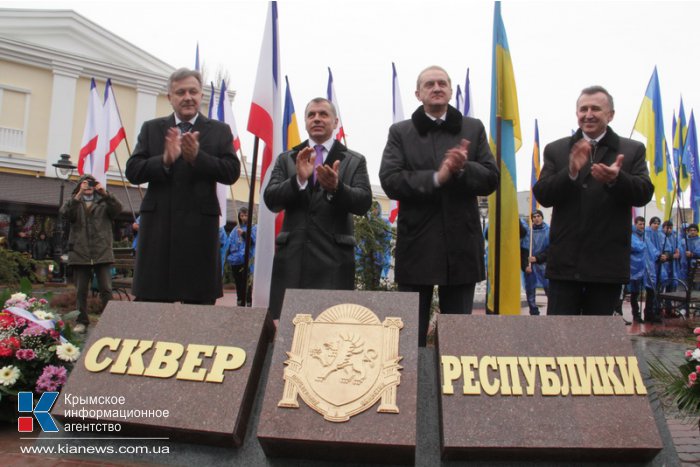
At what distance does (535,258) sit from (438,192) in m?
5.94

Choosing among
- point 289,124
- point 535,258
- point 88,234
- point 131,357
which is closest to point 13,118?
point 88,234

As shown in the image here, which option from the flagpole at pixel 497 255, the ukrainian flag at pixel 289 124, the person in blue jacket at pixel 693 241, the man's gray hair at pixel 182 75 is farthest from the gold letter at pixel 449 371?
the person in blue jacket at pixel 693 241

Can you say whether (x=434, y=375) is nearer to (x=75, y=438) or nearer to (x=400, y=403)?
(x=400, y=403)

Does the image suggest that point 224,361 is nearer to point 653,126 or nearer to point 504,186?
point 504,186

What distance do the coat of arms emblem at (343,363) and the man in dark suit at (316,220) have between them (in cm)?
58

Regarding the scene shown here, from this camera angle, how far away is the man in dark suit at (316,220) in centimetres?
343

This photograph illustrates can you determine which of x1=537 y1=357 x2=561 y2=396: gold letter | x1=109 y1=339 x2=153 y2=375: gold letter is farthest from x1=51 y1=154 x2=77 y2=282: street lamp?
x1=537 y1=357 x2=561 y2=396: gold letter

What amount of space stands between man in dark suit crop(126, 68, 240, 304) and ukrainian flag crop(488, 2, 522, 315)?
195cm

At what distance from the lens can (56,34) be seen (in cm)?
2202

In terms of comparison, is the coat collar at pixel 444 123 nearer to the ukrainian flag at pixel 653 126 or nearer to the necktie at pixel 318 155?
the necktie at pixel 318 155

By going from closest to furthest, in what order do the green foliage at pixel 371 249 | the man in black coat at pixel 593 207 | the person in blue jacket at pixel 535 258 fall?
the man in black coat at pixel 593 207
the green foliage at pixel 371 249
the person in blue jacket at pixel 535 258

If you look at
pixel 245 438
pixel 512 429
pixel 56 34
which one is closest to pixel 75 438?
pixel 245 438

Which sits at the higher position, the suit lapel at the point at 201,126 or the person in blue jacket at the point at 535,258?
the suit lapel at the point at 201,126

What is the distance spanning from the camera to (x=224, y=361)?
2.75m
